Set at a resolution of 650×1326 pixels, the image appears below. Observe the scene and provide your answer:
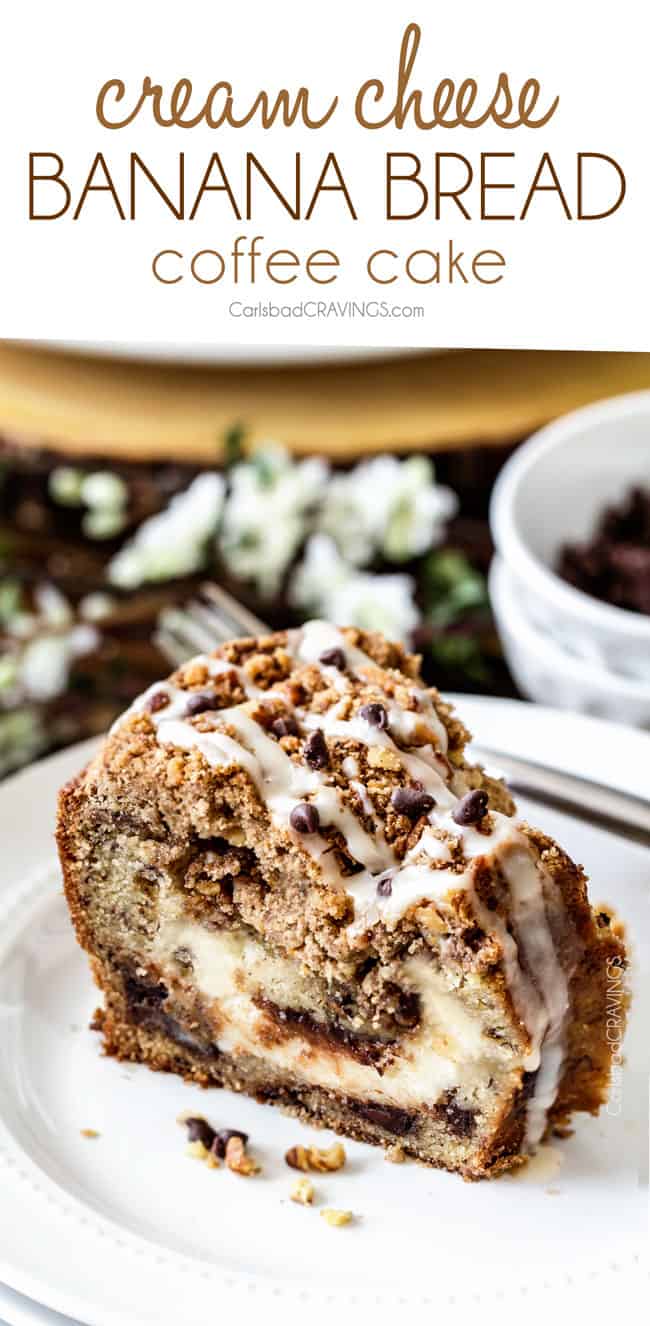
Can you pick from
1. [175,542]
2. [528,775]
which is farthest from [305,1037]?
[175,542]

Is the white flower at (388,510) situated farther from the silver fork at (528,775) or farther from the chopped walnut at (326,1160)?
the chopped walnut at (326,1160)

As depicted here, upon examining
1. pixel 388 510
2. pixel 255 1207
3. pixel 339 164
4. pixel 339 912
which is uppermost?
pixel 339 164

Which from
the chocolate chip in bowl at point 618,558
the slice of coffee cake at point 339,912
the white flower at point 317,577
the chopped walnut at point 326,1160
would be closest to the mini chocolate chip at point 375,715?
the slice of coffee cake at point 339,912

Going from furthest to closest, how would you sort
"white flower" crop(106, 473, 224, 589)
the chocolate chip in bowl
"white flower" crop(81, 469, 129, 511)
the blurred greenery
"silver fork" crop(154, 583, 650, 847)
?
"white flower" crop(81, 469, 129, 511) → "white flower" crop(106, 473, 224, 589) → the blurred greenery → the chocolate chip in bowl → "silver fork" crop(154, 583, 650, 847)

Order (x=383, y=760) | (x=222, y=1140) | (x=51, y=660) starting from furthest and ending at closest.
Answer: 1. (x=51, y=660)
2. (x=222, y=1140)
3. (x=383, y=760)

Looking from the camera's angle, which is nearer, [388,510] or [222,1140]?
[222,1140]

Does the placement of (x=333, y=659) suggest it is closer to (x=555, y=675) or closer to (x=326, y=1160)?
(x=326, y=1160)

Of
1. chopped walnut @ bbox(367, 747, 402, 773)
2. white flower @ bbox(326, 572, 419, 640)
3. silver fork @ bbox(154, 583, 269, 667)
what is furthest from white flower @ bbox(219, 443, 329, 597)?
chopped walnut @ bbox(367, 747, 402, 773)

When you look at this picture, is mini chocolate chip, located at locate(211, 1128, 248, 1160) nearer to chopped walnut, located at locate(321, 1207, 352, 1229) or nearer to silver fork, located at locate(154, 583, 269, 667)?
chopped walnut, located at locate(321, 1207, 352, 1229)
